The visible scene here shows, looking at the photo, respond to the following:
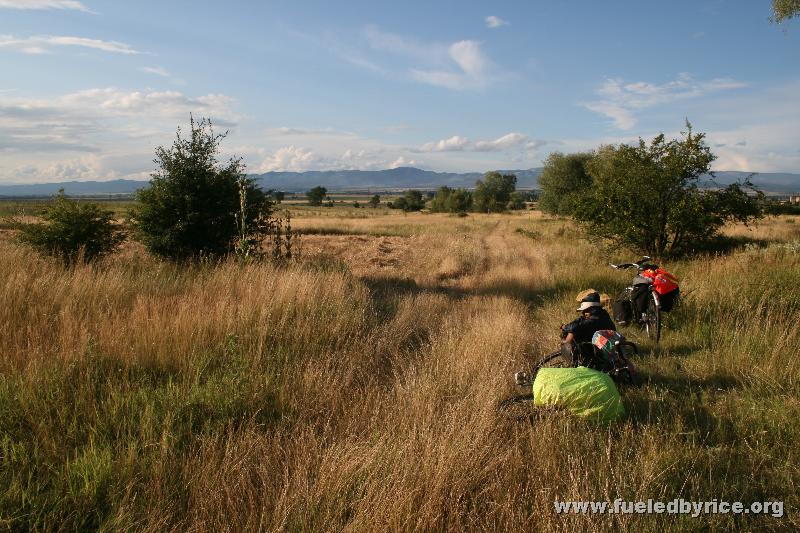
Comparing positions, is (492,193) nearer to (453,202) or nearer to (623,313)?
(453,202)

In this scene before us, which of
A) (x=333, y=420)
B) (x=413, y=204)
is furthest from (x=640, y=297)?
(x=413, y=204)

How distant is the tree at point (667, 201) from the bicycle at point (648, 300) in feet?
19.8

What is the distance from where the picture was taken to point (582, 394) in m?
3.55

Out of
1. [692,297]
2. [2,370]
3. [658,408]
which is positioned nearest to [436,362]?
[658,408]

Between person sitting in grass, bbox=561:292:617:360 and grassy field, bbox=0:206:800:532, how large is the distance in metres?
0.65

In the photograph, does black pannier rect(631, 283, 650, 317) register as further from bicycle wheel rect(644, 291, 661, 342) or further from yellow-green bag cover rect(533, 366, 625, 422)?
yellow-green bag cover rect(533, 366, 625, 422)

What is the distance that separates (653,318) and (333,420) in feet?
16.9

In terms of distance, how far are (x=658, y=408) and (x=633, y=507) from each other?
5.68 feet

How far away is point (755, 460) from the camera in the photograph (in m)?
3.21

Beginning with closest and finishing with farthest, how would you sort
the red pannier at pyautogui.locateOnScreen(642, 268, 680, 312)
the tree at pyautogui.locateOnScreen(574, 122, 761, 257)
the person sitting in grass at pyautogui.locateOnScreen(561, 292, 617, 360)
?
the person sitting in grass at pyautogui.locateOnScreen(561, 292, 617, 360), the red pannier at pyautogui.locateOnScreen(642, 268, 680, 312), the tree at pyautogui.locateOnScreen(574, 122, 761, 257)

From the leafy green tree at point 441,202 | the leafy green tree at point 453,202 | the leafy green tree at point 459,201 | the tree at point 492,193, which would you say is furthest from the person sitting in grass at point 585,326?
the leafy green tree at point 459,201

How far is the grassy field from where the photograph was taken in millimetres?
2502

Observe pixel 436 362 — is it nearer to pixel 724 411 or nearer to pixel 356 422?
pixel 356 422

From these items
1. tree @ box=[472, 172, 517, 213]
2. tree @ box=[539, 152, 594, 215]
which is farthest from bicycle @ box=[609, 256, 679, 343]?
tree @ box=[472, 172, 517, 213]
